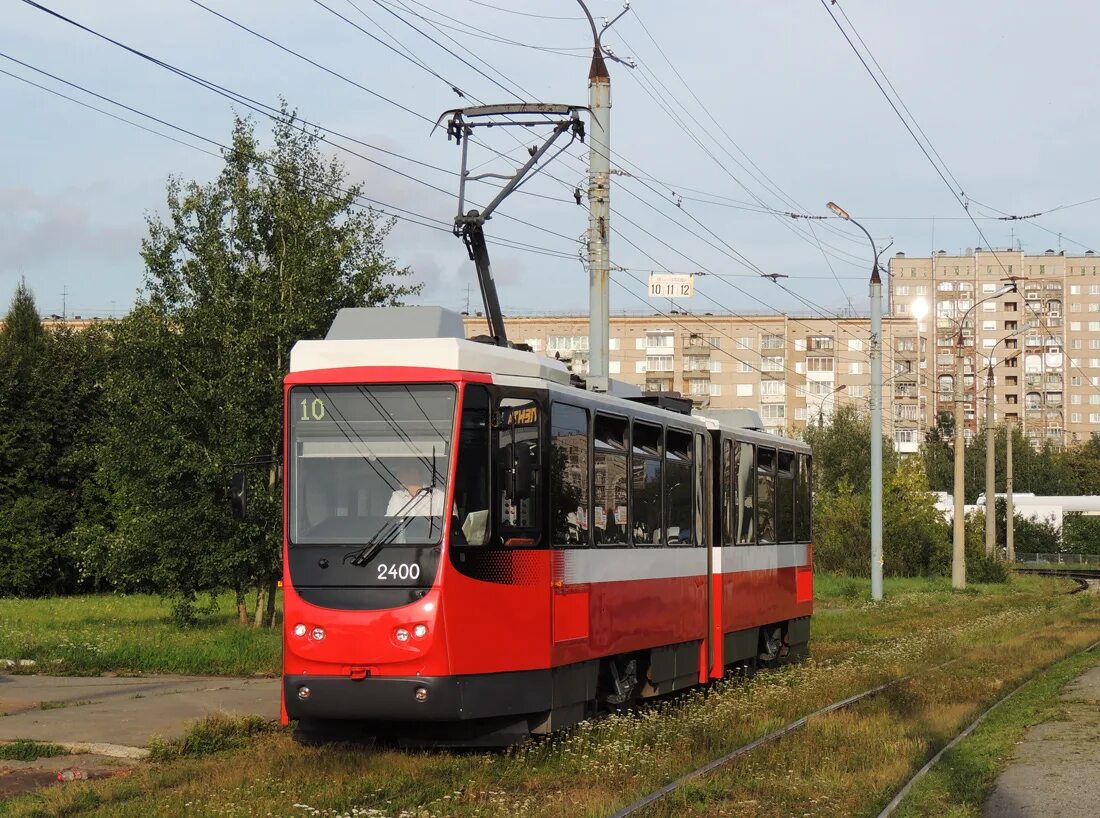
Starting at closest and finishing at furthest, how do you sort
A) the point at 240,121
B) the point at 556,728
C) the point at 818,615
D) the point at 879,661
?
1. the point at 556,728
2. the point at 879,661
3. the point at 240,121
4. the point at 818,615

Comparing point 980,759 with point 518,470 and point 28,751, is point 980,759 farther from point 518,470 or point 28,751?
point 28,751

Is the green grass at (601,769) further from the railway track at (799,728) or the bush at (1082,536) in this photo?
the bush at (1082,536)

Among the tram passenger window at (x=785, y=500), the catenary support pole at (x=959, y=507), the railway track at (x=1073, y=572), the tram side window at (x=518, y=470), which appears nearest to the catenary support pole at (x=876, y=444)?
the catenary support pole at (x=959, y=507)

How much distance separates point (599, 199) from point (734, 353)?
290 feet

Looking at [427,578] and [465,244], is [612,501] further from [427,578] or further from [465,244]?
[465,244]

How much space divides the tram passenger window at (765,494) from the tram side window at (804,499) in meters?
1.57

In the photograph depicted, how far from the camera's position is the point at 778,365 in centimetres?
10756

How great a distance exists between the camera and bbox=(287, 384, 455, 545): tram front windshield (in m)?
11.0

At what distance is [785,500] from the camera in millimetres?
20219

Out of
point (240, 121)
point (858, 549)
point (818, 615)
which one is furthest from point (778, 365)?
point (240, 121)

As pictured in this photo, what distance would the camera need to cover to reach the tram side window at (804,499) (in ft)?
69.4

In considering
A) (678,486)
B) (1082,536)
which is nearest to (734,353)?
(1082,536)

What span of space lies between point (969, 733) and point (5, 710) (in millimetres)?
8864

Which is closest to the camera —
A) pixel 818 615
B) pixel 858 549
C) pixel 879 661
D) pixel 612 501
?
pixel 612 501
